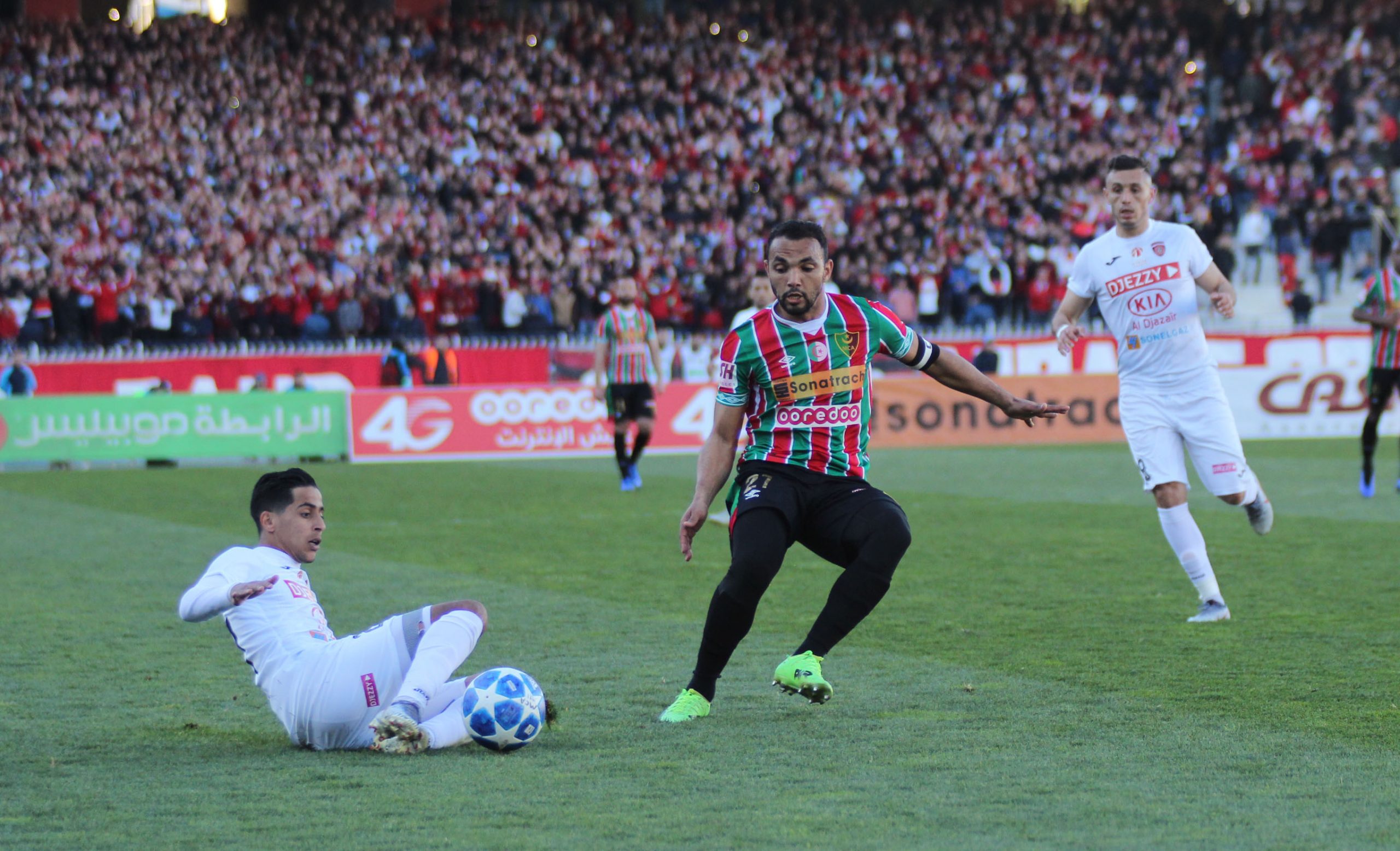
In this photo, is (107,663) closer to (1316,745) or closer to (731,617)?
(731,617)

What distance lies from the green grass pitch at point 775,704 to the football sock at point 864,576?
0.99 ft

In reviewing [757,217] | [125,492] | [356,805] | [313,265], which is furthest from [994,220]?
[356,805]

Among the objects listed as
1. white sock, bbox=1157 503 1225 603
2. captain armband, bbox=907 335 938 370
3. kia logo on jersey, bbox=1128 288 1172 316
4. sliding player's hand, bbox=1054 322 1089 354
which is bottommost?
white sock, bbox=1157 503 1225 603

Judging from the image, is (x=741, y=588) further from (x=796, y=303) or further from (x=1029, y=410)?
(x=1029, y=410)

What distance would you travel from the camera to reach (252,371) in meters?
23.8

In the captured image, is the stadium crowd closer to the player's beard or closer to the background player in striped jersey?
the background player in striped jersey

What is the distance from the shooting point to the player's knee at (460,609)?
517cm

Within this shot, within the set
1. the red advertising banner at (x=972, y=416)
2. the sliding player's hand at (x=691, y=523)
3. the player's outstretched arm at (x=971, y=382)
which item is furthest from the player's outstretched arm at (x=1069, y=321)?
the red advertising banner at (x=972, y=416)

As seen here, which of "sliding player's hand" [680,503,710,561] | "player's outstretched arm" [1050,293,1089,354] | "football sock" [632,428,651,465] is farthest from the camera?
"football sock" [632,428,651,465]

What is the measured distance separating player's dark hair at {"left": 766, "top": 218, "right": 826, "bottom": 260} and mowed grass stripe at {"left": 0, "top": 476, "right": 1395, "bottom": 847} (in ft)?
5.16

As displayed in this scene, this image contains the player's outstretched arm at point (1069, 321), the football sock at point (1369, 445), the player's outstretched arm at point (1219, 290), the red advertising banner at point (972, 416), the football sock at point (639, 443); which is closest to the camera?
the player's outstretched arm at point (1219, 290)

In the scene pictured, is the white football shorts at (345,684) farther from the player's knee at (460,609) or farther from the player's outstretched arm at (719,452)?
the player's outstretched arm at (719,452)

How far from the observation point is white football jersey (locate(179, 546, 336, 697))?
199 inches

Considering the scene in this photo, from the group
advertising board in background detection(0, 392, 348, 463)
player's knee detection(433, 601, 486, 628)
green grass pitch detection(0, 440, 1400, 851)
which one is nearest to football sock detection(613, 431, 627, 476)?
green grass pitch detection(0, 440, 1400, 851)
